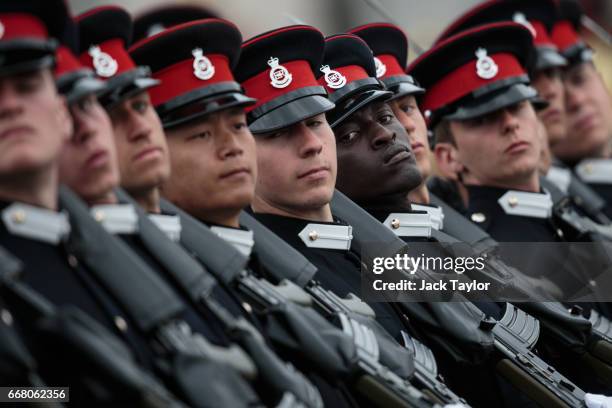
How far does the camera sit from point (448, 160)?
368 inches

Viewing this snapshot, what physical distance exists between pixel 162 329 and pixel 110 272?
258 mm

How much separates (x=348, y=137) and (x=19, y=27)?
3.02 meters

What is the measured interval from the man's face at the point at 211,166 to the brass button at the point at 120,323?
131cm

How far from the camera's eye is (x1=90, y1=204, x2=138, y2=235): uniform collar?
5.09 metres

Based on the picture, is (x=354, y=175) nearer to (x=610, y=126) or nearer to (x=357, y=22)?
(x=610, y=126)

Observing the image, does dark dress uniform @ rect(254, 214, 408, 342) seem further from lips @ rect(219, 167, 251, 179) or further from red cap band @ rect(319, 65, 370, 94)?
lips @ rect(219, 167, 251, 179)

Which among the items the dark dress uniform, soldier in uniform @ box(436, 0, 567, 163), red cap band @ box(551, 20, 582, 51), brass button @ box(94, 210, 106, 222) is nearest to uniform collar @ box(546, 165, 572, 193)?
soldier in uniform @ box(436, 0, 567, 163)

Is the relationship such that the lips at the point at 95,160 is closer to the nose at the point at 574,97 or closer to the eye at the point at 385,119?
the eye at the point at 385,119

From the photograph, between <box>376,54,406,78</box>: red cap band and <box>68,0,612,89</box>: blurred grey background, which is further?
<box>68,0,612,89</box>: blurred grey background

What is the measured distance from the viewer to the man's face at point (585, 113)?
11.7m

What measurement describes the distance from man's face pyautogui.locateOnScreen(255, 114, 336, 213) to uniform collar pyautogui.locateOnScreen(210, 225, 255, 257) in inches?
29.4

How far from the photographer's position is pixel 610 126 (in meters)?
12.4

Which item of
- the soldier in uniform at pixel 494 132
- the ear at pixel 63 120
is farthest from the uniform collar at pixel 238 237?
the soldier in uniform at pixel 494 132

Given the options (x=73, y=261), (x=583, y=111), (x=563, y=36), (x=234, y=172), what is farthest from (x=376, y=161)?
(x=583, y=111)
